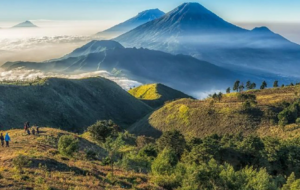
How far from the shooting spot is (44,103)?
347 feet

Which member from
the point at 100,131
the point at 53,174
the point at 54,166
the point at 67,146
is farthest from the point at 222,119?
the point at 53,174

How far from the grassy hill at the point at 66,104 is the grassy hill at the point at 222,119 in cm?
2462

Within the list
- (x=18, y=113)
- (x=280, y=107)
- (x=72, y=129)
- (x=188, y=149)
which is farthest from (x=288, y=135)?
(x=18, y=113)

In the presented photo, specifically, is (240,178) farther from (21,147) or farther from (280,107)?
(280,107)

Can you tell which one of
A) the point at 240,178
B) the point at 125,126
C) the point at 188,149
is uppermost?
the point at 240,178

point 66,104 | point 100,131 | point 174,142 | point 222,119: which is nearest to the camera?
point 100,131

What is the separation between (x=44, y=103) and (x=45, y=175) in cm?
8806

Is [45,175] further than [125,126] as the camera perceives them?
No

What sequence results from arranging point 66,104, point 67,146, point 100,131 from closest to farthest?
point 67,146 → point 100,131 → point 66,104

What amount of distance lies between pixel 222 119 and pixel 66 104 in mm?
66204

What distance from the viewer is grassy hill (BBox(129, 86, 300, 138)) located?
3346 inches

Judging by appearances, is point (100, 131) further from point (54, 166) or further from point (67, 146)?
point (54, 166)

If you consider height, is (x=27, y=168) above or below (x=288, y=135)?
above

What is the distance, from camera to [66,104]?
115688mm
